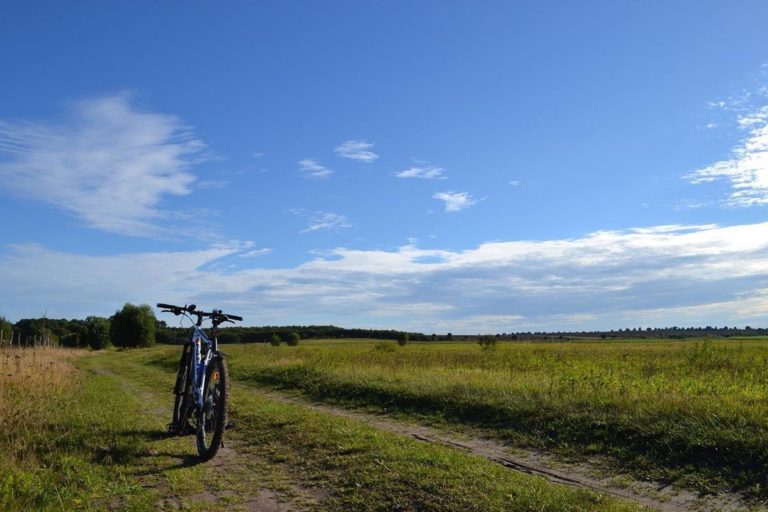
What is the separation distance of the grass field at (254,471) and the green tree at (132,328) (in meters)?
78.3

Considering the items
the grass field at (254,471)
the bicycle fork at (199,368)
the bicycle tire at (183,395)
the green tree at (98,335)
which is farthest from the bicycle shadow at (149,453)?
the green tree at (98,335)

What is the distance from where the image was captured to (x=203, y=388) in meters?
8.01

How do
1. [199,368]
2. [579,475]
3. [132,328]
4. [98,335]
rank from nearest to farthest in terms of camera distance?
[579,475] → [199,368] → [132,328] → [98,335]

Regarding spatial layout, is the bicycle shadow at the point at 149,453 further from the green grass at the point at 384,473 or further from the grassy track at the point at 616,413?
the grassy track at the point at 616,413

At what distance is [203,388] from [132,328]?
83.4 m

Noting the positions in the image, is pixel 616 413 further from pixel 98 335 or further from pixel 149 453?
pixel 98 335

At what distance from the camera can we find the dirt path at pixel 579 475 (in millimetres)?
6008

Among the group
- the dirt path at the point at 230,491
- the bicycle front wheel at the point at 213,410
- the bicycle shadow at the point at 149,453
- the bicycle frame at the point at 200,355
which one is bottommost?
the dirt path at the point at 230,491

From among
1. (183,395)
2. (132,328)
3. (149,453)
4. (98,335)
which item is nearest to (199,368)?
(183,395)

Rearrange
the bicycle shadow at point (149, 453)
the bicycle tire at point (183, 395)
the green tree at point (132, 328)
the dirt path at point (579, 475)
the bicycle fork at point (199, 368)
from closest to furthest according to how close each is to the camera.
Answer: the dirt path at point (579, 475)
the bicycle shadow at point (149, 453)
the bicycle fork at point (199, 368)
the bicycle tire at point (183, 395)
the green tree at point (132, 328)

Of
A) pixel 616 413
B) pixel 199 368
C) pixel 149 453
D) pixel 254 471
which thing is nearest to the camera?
pixel 254 471

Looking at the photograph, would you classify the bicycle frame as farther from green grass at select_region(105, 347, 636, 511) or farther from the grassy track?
the grassy track

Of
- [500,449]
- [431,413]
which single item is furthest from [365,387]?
[500,449]

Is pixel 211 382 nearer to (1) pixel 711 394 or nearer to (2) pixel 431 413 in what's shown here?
(2) pixel 431 413
